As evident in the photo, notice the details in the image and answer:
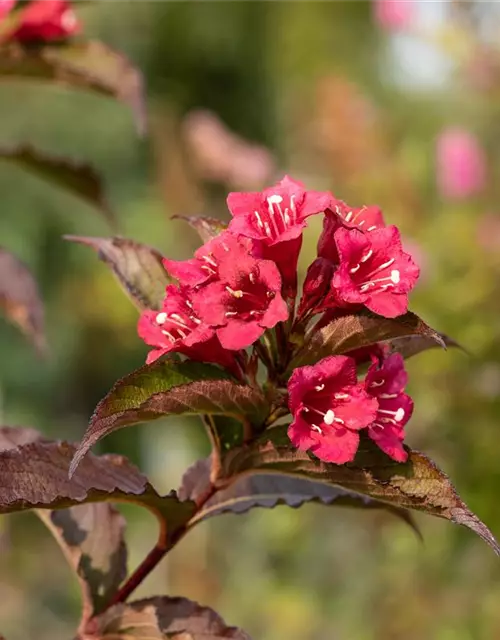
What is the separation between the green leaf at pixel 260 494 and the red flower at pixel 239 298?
188mm

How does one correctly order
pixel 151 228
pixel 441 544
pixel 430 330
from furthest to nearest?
pixel 151 228
pixel 441 544
pixel 430 330

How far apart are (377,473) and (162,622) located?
0.21 metres

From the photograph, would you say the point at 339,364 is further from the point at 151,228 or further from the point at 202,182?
the point at 202,182

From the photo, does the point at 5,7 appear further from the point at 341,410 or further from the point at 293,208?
the point at 341,410

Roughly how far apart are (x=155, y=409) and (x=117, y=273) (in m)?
0.18

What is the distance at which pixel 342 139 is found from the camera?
3818mm

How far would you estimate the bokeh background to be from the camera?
2188mm

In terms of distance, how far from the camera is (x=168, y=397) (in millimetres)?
539

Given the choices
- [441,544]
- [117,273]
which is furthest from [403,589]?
[117,273]

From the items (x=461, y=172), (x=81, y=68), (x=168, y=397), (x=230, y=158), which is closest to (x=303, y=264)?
(x=461, y=172)

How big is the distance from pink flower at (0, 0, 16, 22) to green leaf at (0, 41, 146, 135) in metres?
0.04

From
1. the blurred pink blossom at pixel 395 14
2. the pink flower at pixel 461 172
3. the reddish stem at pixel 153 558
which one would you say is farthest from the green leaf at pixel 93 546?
the blurred pink blossom at pixel 395 14

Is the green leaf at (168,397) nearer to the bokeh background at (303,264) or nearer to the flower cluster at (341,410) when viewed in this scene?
the flower cluster at (341,410)

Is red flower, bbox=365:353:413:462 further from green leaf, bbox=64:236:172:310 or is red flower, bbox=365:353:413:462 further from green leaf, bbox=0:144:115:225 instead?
green leaf, bbox=0:144:115:225
